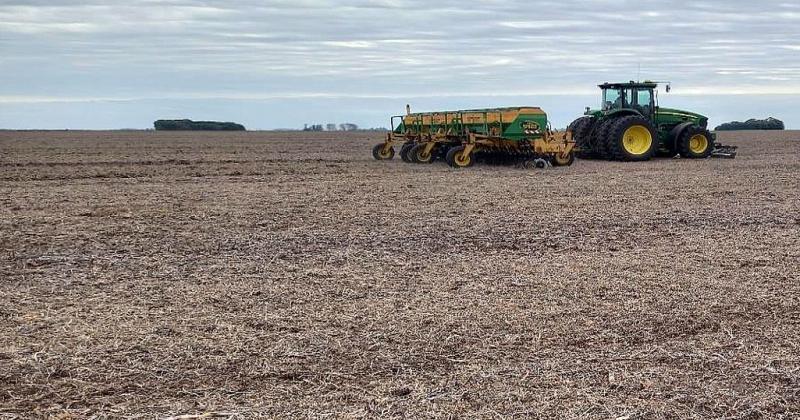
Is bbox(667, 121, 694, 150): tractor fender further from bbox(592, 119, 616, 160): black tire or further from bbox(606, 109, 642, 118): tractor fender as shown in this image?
bbox(592, 119, 616, 160): black tire

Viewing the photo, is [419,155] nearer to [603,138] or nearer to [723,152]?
[603,138]

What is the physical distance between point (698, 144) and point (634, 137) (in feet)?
7.26

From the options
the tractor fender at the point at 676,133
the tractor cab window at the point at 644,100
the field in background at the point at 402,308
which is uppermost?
the tractor cab window at the point at 644,100

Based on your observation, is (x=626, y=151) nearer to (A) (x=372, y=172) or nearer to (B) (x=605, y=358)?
(A) (x=372, y=172)

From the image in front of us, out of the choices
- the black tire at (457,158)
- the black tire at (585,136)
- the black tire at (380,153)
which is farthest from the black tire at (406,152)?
the black tire at (585,136)

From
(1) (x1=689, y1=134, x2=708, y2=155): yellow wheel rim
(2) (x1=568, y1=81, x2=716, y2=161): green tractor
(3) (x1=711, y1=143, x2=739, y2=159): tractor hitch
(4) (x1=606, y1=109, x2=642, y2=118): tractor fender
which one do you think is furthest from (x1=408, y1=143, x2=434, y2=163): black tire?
(3) (x1=711, y1=143, x2=739, y2=159): tractor hitch

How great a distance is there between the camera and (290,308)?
5.63 metres

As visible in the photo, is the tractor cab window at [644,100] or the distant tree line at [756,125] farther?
the distant tree line at [756,125]

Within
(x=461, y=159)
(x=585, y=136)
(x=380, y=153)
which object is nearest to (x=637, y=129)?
(x=585, y=136)

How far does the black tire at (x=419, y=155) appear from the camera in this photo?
65.2 feet

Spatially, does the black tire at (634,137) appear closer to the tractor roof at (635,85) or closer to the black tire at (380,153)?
the tractor roof at (635,85)

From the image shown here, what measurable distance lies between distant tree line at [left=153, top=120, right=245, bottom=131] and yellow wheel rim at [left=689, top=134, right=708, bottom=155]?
197 feet

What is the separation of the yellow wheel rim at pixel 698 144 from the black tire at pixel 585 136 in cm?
249

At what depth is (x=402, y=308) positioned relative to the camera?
5.63 metres
